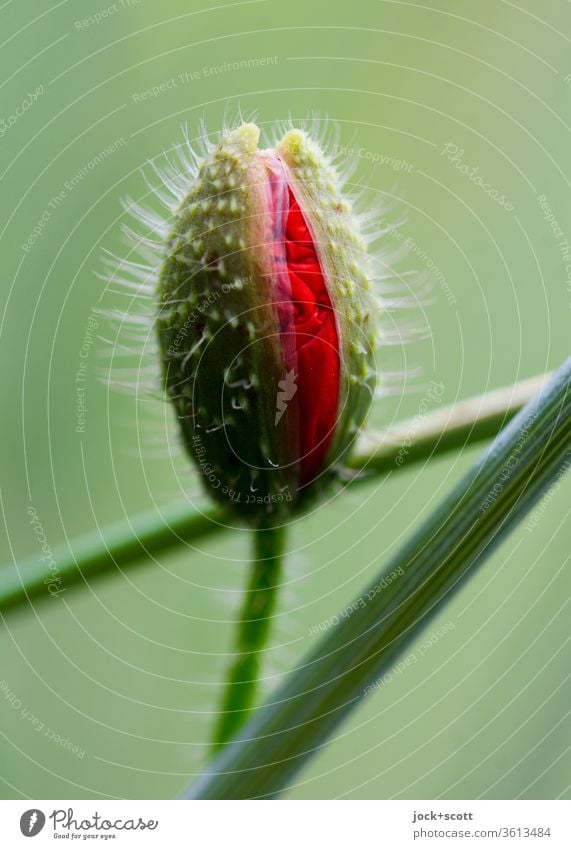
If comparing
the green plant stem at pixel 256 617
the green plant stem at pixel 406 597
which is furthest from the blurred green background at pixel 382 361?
the green plant stem at pixel 406 597

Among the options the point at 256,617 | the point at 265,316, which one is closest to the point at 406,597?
the point at 256,617

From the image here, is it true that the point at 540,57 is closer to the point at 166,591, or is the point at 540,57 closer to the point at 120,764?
the point at 166,591

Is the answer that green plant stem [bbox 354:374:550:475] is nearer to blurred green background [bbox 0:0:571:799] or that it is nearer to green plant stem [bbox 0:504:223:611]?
blurred green background [bbox 0:0:571:799]

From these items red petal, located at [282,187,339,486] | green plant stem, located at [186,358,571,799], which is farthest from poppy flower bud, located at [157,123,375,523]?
green plant stem, located at [186,358,571,799]

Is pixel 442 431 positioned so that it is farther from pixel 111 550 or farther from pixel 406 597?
pixel 111 550

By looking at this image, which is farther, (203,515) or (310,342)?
(203,515)

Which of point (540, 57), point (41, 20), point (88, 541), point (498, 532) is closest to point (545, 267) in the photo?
point (540, 57)
